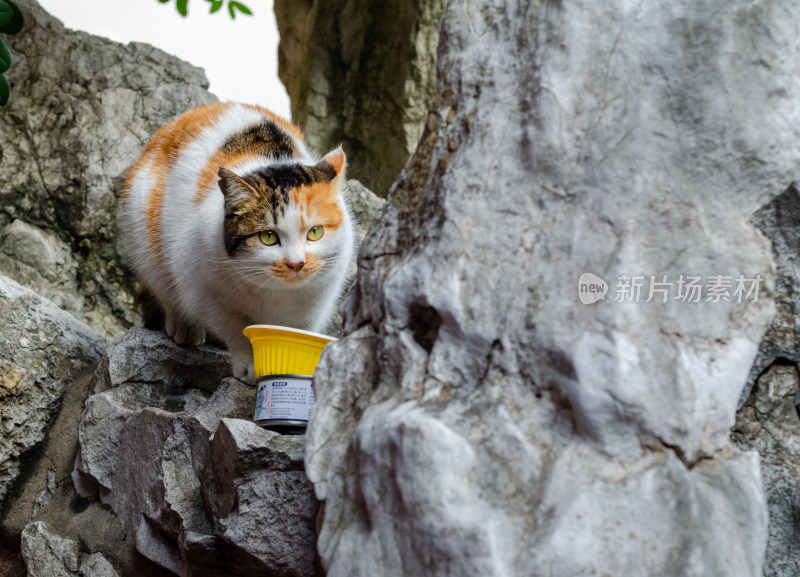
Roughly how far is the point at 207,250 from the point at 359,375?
1037 mm

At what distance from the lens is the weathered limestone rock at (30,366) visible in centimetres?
200

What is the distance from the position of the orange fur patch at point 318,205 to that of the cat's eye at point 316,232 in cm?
1

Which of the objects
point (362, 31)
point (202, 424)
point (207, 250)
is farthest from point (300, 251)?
point (362, 31)

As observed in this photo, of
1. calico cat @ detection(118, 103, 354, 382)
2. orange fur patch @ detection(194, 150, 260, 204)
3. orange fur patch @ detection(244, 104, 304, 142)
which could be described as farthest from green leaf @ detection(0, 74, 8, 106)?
orange fur patch @ detection(244, 104, 304, 142)

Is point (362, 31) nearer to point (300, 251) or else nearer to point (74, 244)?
point (74, 244)

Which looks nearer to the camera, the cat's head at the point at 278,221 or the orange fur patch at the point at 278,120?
the cat's head at the point at 278,221

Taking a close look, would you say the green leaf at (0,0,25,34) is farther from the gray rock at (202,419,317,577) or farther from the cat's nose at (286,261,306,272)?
the gray rock at (202,419,317,577)

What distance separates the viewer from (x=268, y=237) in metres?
1.99

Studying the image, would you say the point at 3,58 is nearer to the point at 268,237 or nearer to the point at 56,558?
the point at 268,237

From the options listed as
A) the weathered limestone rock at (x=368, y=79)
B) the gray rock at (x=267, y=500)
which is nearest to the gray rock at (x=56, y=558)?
the gray rock at (x=267, y=500)

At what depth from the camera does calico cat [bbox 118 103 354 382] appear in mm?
1962

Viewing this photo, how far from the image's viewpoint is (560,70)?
119cm

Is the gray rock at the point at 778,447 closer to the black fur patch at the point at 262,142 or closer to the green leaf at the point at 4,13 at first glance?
the black fur patch at the point at 262,142

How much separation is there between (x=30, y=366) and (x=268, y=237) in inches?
33.2
